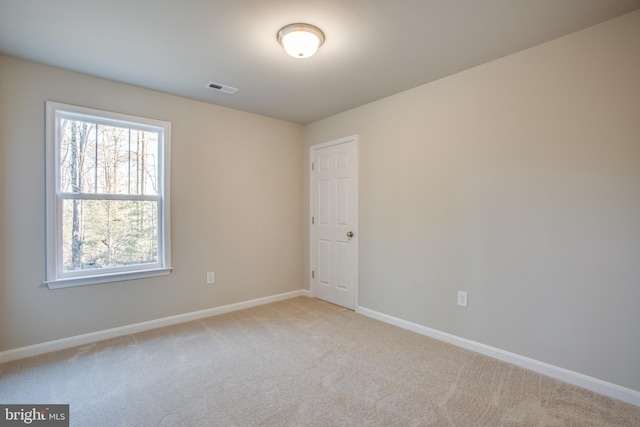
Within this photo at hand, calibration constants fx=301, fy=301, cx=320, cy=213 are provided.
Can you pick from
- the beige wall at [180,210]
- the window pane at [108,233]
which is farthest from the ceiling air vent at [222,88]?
the window pane at [108,233]

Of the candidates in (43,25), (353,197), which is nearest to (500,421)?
(353,197)

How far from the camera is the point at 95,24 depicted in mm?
2031

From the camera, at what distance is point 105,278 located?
2873 millimetres

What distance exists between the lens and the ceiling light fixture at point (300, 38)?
2.04 meters

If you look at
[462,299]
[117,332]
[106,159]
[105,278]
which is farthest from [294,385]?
[106,159]

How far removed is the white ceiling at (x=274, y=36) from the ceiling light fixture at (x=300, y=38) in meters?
0.05

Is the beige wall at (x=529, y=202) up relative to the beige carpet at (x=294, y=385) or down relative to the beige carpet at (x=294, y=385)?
up

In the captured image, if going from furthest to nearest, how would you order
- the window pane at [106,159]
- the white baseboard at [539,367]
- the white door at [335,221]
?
the white door at [335,221], the window pane at [106,159], the white baseboard at [539,367]

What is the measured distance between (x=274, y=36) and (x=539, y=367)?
3142 millimetres

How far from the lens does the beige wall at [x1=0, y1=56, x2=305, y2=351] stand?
2.49 m

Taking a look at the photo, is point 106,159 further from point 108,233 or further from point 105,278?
point 105,278

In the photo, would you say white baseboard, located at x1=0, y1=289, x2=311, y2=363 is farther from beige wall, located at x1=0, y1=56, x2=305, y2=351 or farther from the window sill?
the window sill

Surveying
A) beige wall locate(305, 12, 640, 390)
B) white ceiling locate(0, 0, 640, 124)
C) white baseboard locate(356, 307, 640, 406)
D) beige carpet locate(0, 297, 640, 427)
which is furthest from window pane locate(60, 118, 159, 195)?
white baseboard locate(356, 307, 640, 406)

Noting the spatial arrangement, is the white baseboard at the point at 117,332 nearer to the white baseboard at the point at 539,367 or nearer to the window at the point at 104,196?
the window at the point at 104,196
